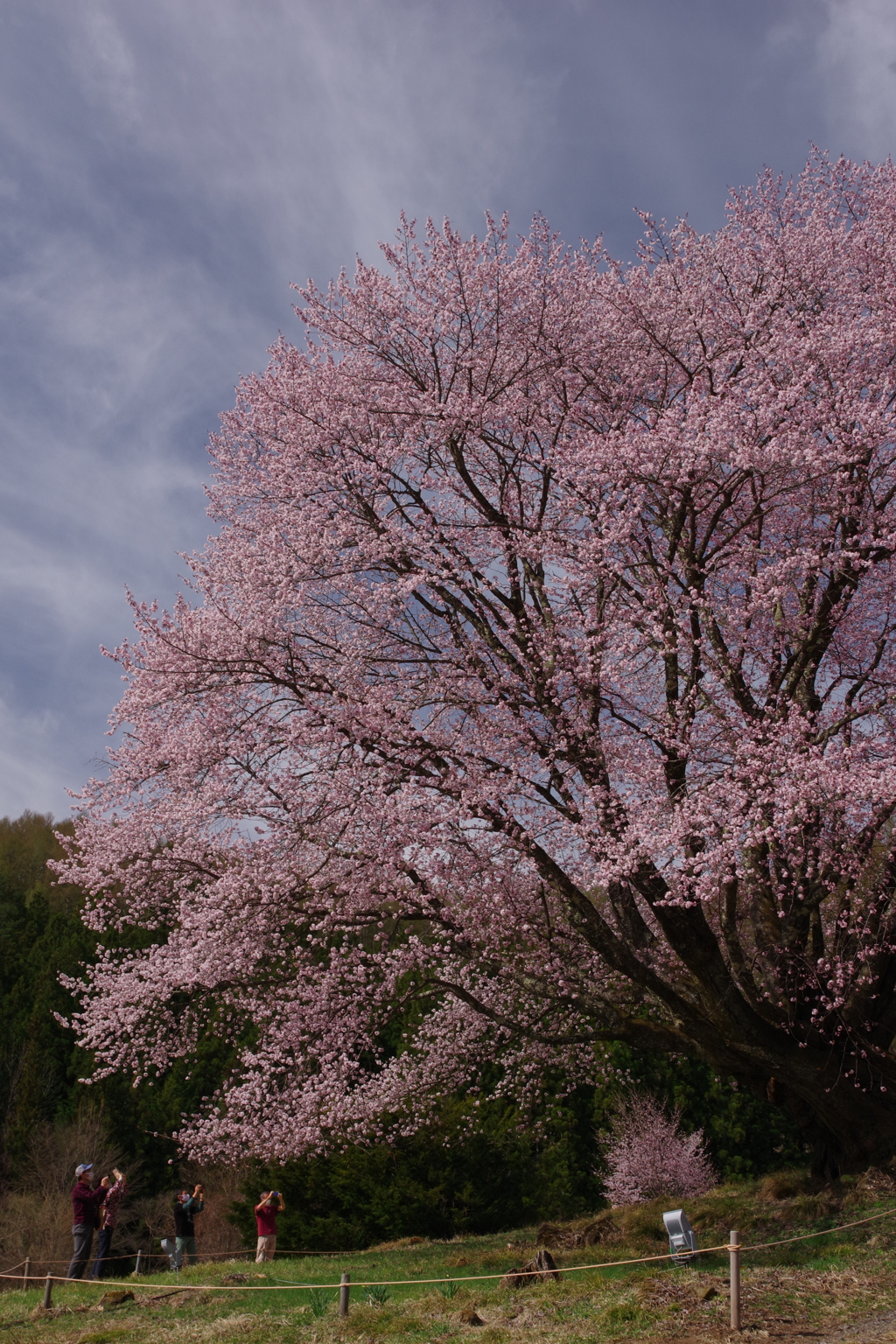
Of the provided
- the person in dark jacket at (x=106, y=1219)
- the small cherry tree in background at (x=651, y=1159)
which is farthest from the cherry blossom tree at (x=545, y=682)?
the small cherry tree in background at (x=651, y=1159)

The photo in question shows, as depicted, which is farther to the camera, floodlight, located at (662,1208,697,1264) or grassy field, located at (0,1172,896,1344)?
floodlight, located at (662,1208,697,1264)

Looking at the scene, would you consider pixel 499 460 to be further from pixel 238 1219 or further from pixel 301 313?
pixel 238 1219

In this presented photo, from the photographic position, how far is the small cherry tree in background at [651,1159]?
24047mm

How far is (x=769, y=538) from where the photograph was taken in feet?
40.1

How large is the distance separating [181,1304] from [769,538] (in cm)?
1078

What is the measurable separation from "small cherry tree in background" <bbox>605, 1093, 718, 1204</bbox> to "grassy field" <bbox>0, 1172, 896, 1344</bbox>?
13582 millimetres

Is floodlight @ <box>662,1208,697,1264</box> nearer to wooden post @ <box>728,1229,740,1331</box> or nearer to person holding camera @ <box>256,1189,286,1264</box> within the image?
wooden post @ <box>728,1229,740,1331</box>

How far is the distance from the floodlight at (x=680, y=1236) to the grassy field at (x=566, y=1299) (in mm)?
143

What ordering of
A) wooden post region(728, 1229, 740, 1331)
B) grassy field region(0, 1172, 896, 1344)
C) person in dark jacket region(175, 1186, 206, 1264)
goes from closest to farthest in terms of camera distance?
wooden post region(728, 1229, 740, 1331) < grassy field region(0, 1172, 896, 1344) < person in dark jacket region(175, 1186, 206, 1264)

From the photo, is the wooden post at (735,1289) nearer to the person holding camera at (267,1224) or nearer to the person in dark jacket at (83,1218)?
the person in dark jacket at (83,1218)

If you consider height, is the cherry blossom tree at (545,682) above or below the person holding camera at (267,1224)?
above

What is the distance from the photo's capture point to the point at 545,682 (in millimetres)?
10320

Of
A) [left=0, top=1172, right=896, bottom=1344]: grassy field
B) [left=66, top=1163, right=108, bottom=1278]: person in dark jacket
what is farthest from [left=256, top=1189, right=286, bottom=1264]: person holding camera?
[left=66, top=1163, right=108, bottom=1278]: person in dark jacket

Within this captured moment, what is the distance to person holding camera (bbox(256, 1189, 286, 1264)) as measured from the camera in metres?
14.0
